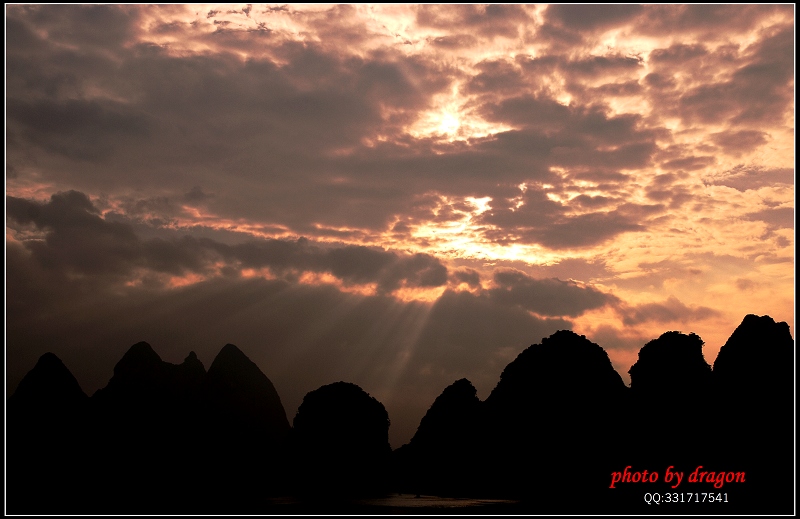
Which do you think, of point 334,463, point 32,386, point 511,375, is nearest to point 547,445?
point 511,375

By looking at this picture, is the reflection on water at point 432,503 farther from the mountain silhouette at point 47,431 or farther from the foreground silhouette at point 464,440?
the mountain silhouette at point 47,431

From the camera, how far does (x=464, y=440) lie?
144m

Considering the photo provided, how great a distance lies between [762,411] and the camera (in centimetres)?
8906

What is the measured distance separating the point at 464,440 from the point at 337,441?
32.2 meters

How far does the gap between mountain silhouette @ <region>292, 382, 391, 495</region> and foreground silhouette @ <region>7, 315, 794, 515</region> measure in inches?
13.7

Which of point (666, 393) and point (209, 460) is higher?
point (666, 393)

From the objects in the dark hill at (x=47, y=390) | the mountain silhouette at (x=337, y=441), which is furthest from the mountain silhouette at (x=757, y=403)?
the dark hill at (x=47, y=390)

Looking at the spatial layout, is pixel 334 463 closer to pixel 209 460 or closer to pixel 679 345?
pixel 209 460

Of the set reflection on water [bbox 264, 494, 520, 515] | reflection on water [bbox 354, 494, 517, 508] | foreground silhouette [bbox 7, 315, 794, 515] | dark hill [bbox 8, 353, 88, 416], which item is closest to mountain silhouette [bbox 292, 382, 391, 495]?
foreground silhouette [bbox 7, 315, 794, 515]

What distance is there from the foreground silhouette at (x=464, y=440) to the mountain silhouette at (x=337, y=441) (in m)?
0.35

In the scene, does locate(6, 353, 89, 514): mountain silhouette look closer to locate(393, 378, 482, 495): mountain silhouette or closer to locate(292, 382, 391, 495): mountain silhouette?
locate(292, 382, 391, 495): mountain silhouette

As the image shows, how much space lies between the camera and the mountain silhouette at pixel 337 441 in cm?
15662

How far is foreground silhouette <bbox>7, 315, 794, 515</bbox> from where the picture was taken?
88.5 m

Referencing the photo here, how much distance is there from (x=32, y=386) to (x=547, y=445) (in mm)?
120191
